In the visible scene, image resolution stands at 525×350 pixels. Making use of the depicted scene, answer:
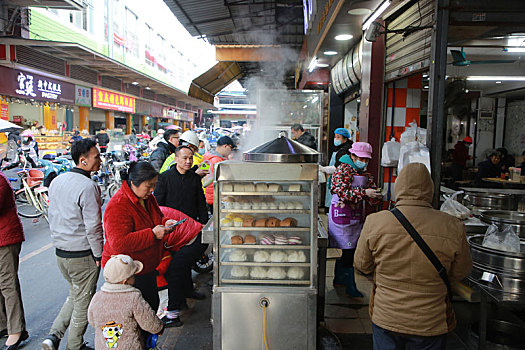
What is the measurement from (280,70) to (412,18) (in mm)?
11567

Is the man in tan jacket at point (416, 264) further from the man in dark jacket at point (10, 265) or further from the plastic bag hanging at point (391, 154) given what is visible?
the man in dark jacket at point (10, 265)

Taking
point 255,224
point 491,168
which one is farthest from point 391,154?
point 491,168

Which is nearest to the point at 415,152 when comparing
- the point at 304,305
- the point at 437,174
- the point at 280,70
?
the point at 437,174

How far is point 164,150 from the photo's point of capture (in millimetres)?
6727

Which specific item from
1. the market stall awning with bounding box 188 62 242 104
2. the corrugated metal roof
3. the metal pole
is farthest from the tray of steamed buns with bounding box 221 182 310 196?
the market stall awning with bounding box 188 62 242 104

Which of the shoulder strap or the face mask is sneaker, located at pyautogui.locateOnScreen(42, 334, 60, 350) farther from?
the face mask

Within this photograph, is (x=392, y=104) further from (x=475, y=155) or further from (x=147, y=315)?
(x=475, y=155)

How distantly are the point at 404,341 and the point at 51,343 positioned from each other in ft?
9.39

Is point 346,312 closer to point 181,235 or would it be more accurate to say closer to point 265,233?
point 265,233

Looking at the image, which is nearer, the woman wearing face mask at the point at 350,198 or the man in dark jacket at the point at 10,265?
the man in dark jacket at the point at 10,265

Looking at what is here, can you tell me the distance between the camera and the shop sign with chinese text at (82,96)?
15219 mm

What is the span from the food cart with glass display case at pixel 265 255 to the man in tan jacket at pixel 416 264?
0.75 m

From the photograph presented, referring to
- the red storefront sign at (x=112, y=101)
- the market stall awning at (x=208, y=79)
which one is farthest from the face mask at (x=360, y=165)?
the red storefront sign at (x=112, y=101)

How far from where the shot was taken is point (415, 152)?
356 centimetres
